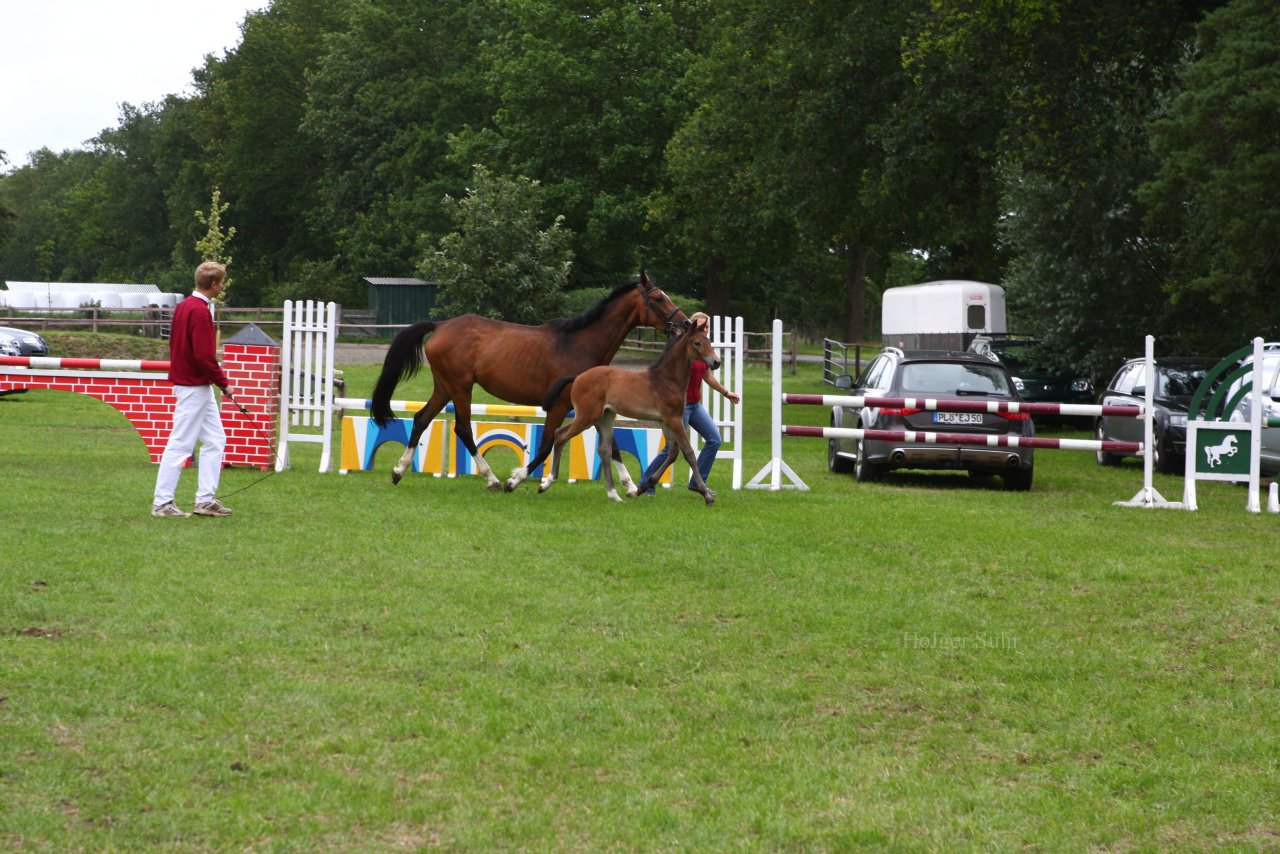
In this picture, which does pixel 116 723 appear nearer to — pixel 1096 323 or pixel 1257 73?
pixel 1257 73

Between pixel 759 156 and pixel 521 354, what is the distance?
1724 centimetres

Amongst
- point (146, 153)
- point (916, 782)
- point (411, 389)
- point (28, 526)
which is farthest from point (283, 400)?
point (146, 153)

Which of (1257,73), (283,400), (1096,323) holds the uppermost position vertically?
(1257,73)

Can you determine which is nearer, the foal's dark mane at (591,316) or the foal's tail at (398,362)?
the foal's dark mane at (591,316)

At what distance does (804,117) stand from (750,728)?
2346 centimetres

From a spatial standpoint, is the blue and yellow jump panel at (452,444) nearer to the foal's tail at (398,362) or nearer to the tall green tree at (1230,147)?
the foal's tail at (398,362)

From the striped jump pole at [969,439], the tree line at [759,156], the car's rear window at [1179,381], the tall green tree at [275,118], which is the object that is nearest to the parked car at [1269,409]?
the striped jump pole at [969,439]

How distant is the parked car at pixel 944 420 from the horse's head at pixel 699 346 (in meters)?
2.83

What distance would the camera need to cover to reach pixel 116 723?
571 cm

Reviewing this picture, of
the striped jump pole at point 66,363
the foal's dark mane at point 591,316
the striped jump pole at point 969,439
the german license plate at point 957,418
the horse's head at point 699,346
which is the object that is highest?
the foal's dark mane at point 591,316

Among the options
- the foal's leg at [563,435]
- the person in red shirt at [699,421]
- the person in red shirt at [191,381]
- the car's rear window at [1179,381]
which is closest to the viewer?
the person in red shirt at [191,381]

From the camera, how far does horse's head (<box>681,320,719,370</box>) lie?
1348 cm

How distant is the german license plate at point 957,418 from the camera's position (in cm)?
1633

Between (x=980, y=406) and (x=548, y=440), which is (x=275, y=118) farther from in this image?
(x=980, y=406)
